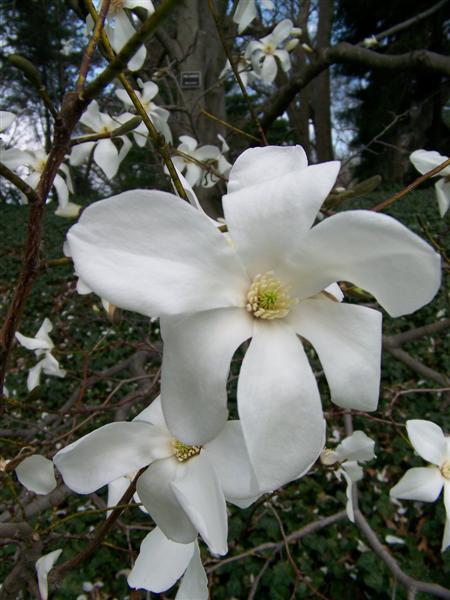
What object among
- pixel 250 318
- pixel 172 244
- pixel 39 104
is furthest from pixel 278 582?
pixel 39 104

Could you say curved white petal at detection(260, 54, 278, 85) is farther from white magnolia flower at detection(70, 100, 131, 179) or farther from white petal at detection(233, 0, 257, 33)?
white magnolia flower at detection(70, 100, 131, 179)

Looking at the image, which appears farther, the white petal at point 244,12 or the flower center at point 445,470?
the white petal at point 244,12

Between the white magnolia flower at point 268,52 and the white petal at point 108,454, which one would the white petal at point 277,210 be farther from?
the white magnolia flower at point 268,52

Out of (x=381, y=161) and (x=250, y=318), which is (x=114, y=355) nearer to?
(x=250, y=318)

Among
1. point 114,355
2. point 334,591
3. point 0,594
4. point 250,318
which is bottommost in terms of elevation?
point 334,591

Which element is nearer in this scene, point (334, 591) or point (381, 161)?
point (334, 591)

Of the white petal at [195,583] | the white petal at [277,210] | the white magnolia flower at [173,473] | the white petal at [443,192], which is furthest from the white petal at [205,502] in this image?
the white petal at [443,192]

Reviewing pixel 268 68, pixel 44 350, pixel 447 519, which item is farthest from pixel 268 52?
pixel 447 519

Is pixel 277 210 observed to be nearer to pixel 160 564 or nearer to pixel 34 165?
pixel 160 564
